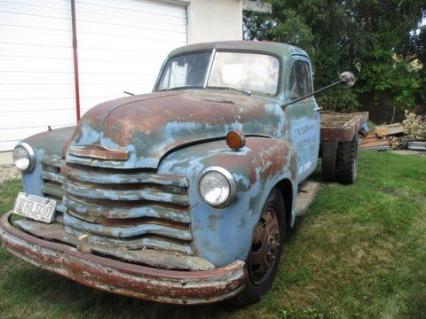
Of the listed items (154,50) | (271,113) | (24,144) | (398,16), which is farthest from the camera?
(398,16)

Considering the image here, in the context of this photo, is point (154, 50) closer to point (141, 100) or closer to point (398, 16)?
A: point (141, 100)

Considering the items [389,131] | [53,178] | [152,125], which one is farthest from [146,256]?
[389,131]

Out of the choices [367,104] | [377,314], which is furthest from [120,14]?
[367,104]

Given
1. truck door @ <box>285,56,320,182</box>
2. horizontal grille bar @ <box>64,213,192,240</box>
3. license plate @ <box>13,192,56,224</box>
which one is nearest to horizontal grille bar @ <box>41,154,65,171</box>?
license plate @ <box>13,192,56,224</box>

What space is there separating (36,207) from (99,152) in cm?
90

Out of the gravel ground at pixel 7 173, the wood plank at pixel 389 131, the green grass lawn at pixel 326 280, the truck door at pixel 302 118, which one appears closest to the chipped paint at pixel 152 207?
the green grass lawn at pixel 326 280

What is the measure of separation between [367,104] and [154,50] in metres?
8.38

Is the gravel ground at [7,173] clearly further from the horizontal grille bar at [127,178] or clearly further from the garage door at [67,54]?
the horizontal grille bar at [127,178]

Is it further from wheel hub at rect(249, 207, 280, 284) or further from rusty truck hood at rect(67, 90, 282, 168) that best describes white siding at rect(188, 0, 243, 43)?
wheel hub at rect(249, 207, 280, 284)

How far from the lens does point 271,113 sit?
396cm

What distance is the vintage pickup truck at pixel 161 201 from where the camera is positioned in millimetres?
2633

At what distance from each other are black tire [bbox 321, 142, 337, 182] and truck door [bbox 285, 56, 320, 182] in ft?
2.61

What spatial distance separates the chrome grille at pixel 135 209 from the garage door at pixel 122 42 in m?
6.27

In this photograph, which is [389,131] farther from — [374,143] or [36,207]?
[36,207]
